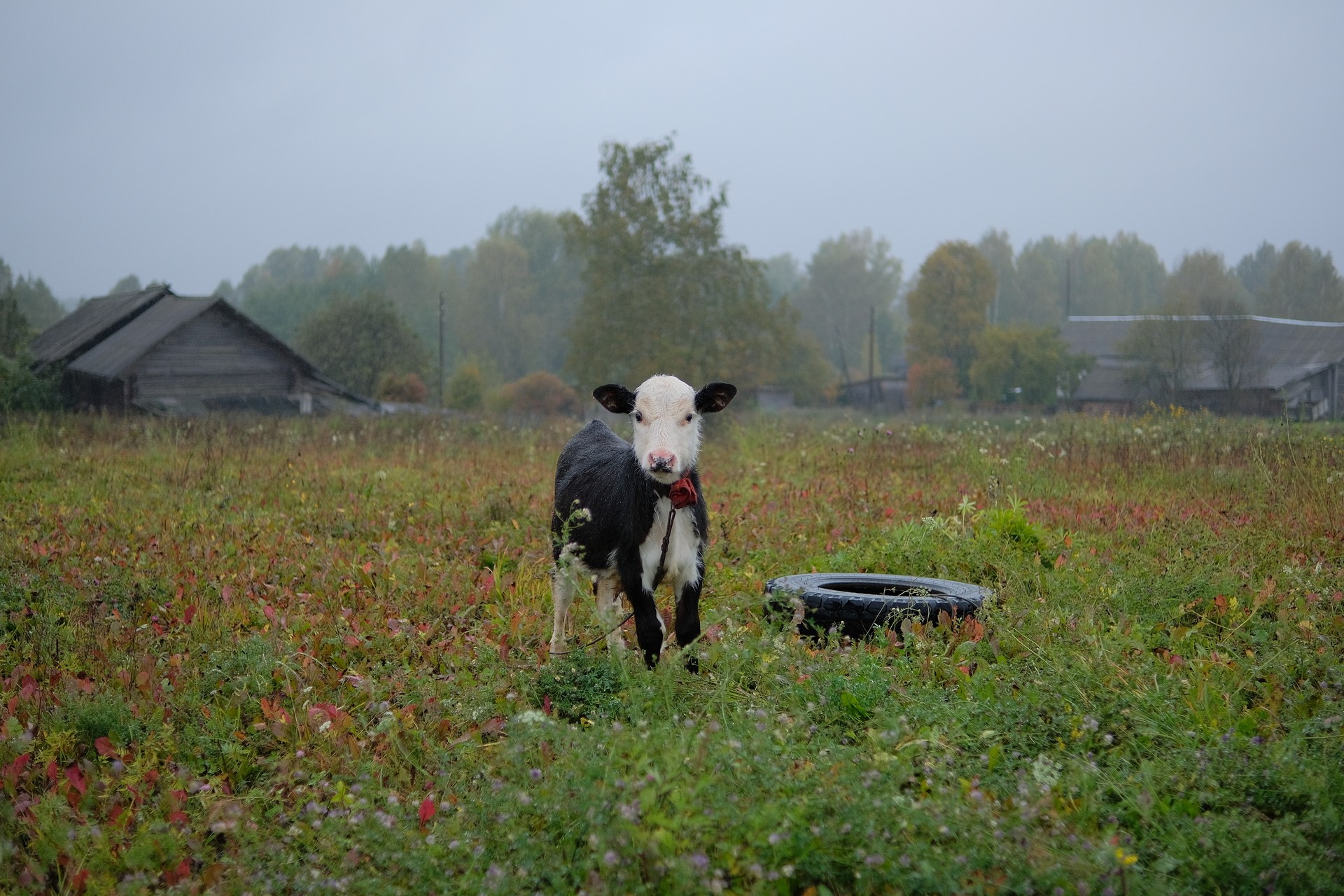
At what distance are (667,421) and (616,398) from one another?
1.89ft

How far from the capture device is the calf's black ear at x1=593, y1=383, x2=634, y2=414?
596 cm

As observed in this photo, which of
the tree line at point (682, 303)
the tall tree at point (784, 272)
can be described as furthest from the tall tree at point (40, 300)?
the tall tree at point (784, 272)

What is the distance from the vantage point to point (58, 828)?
155 inches

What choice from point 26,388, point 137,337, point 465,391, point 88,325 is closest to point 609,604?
point 137,337

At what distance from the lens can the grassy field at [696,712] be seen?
11.1 feet

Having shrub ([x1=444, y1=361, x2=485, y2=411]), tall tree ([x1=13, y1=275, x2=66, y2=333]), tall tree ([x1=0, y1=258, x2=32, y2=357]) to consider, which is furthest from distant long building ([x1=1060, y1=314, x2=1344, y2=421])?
tall tree ([x1=13, y1=275, x2=66, y2=333])

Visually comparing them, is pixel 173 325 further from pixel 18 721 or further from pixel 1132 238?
pixel 1132 238

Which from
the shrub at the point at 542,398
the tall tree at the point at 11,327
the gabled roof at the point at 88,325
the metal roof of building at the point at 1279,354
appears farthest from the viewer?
the shrub at the point at 542,398

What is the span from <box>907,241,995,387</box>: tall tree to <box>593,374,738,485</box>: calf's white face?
193 feet

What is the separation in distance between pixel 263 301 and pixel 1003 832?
8706 cm

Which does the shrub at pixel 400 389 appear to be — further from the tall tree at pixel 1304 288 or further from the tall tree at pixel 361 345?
the tall tree at pixel 1304 288

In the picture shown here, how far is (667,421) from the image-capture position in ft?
18.3

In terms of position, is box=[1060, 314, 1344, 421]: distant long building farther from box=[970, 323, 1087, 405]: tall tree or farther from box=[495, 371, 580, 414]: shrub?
box=[495, 371, 580, 414]: shrub

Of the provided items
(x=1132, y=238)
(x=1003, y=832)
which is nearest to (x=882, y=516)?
(x=1003, y=832)
